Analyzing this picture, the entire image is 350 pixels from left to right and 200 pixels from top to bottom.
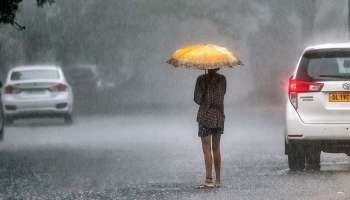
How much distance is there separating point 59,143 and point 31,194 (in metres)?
9.59

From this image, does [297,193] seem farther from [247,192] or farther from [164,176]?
[164,176]

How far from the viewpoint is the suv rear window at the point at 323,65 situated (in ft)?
49.7

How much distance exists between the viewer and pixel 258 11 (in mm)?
54812

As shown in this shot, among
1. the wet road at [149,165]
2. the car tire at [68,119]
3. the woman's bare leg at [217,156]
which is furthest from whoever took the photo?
the car tire at [68,119]

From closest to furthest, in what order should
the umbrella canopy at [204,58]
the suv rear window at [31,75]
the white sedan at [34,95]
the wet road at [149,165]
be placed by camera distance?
1. the wet road at [149,165]
2. the umbrella canopy at [204,58]
3. the white sedan at [34,95]
4. the suv rear window at [31,75]

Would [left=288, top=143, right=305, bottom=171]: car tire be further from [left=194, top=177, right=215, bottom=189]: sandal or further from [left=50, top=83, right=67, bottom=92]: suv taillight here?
[left=50, top=83, right=67, bottom=92]: suv taillight

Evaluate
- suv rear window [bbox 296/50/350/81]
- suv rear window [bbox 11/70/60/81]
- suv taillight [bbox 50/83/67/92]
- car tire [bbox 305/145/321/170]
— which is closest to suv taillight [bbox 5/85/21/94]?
suv rear window [bbox 11/70/60/81]

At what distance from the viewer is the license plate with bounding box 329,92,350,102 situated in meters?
15.0

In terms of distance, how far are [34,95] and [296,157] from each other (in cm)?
1436

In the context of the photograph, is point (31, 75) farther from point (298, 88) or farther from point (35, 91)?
point (298, 88)

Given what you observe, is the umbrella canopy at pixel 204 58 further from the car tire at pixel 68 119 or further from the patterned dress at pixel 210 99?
the car tire at pixel 68 119

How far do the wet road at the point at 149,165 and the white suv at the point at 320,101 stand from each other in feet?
1.42

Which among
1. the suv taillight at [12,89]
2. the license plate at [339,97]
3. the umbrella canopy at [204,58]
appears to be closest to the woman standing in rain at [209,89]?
the umbrella canopy at [204,58]

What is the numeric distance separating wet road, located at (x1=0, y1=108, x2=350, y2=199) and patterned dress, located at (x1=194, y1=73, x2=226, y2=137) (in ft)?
2.52
